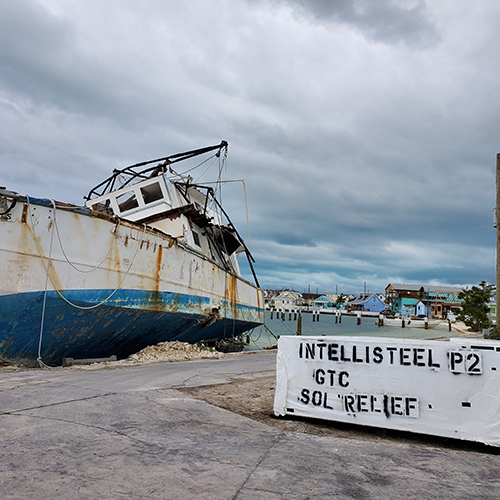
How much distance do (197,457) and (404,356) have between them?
93.7 inches

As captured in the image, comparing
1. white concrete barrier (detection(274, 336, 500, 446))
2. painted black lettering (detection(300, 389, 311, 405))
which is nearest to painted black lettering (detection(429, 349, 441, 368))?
white concrete barrier (detection(274, 336, 500, 446))

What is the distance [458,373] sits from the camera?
3.97 m

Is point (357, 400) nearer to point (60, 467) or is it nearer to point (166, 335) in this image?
point (60, 467)

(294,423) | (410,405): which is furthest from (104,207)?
(410,405)

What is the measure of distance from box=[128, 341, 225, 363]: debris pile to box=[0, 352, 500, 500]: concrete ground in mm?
5179

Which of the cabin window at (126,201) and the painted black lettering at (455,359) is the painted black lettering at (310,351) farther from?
the cabin window at (126,201)

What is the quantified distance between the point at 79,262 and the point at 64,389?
4406 mm

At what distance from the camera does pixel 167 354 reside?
36.4 feet

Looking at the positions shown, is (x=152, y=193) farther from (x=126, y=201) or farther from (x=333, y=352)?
(x=333, y=352)

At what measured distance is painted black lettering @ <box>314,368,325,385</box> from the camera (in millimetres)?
4457

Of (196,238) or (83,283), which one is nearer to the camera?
(83,283)

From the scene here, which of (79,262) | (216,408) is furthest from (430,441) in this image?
(79,262)

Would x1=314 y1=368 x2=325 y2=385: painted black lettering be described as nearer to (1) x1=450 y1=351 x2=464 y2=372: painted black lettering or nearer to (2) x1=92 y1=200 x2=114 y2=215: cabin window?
(1) x1=450 y1=351 x2=464 y2=372: painted black lettering

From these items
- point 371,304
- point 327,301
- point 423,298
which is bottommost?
point 371,304
